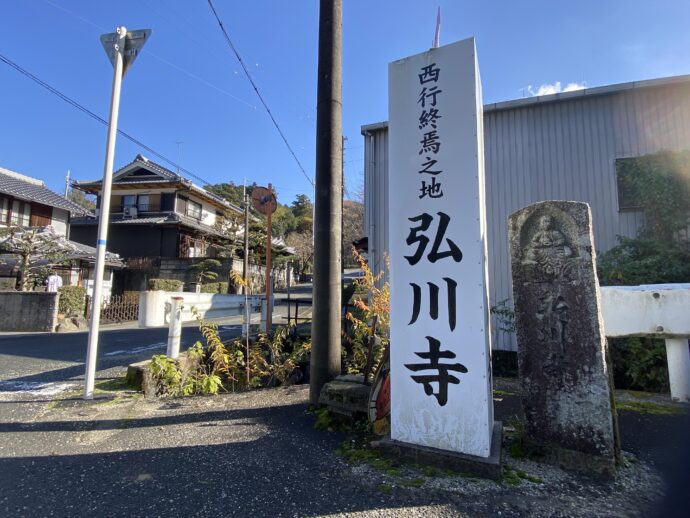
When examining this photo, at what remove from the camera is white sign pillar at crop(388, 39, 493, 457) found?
112 inches

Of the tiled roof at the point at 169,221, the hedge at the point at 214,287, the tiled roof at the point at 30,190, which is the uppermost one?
the tiled roof at the point at 30,190

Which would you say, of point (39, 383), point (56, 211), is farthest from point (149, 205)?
point (39, 383)

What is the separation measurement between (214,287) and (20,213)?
11168mm

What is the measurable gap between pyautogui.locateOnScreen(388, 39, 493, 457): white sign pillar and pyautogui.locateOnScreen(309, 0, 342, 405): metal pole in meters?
1.22

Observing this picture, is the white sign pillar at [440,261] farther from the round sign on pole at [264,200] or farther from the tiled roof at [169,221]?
the tiled roof at [169,221]

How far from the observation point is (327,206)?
435 cm

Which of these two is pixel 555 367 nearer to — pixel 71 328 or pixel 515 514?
pixel 515 514

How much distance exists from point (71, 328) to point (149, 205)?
1370cm

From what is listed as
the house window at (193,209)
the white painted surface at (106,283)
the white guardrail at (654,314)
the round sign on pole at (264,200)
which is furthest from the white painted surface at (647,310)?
the house window at (193,209)

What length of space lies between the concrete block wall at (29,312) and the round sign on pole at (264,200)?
1233 cm

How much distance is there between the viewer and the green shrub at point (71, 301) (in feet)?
51.0

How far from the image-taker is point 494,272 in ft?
27.5

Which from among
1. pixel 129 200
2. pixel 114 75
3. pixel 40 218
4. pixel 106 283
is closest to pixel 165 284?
pixel 106 283

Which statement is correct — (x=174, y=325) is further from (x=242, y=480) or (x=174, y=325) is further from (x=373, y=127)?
(x=373, y=127)
